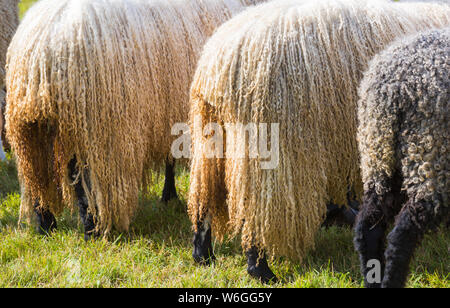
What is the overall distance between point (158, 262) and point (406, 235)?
1.62 meters

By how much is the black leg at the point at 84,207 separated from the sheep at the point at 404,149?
1.83m

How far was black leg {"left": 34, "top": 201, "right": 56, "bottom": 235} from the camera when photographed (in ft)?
11.9

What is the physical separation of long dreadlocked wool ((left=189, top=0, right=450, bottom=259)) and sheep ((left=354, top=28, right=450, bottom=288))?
328 millimetres

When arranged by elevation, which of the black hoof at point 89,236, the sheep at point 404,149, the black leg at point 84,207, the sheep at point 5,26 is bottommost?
the black hoof at point 89,236

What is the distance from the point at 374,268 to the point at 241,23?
1548mm

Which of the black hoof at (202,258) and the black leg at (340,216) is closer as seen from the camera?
the black hoof at (202,258)

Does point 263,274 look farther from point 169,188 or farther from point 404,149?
point 169,188

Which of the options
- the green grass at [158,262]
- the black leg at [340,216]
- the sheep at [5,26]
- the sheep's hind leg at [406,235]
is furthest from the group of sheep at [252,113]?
the sheep at [5,26]

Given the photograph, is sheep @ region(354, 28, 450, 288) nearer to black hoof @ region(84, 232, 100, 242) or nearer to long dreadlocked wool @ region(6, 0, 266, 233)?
long dreadlocked wool @ region(6, 0, 266, 233)

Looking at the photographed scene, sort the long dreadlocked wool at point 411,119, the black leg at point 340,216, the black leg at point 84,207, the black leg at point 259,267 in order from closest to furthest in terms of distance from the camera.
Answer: the long dreadlocked wool at point 411,119, the black leg at point 259,267, the black leg at point 84,207, the black leg at point 340,216

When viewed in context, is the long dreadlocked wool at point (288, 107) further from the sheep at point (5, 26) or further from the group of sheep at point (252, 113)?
the sheep at point (5, 26)

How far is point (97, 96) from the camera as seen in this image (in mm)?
3219

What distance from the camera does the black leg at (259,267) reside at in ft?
9.70

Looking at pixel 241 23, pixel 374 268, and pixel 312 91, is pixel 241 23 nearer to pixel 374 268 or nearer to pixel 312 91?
pixel 312 91
